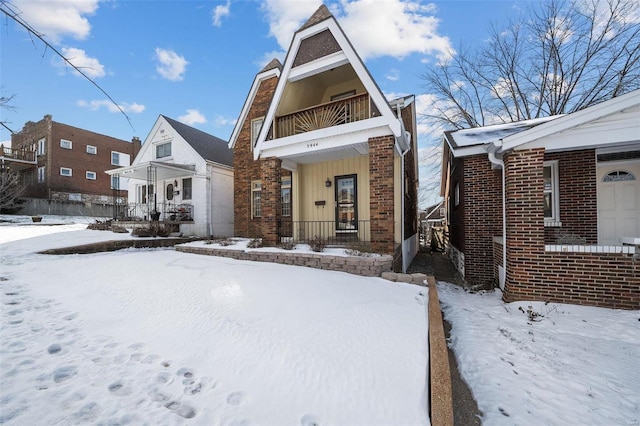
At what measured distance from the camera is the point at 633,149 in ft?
19.5

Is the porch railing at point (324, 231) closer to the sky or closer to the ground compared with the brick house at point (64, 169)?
closer to the ground

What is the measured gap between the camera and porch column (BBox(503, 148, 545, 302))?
5266 millimetres

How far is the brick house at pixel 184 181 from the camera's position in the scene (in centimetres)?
1336

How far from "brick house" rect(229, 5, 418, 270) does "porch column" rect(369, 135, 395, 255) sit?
0.03 metres

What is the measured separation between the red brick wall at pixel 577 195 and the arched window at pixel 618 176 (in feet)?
2.54

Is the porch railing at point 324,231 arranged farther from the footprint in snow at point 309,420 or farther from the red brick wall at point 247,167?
the footprint in snow at point 309,420

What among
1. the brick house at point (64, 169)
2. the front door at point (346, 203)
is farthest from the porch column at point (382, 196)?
the brick house at point (64, 169)

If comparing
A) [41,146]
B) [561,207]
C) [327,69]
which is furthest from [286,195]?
[41,146]

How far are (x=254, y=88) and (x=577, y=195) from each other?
1257cm

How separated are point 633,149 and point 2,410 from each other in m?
10.7

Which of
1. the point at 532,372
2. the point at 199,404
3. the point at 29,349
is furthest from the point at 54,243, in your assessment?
the point at 532,372

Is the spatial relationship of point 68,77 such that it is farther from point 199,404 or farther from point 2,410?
point 199,404

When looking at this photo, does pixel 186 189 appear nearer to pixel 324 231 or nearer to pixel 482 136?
pixel 324 231

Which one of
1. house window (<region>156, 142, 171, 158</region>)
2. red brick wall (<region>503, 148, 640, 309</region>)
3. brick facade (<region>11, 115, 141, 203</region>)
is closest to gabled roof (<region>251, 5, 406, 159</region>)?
red brick wall (<region>503, 148, 640, 309</region>)
